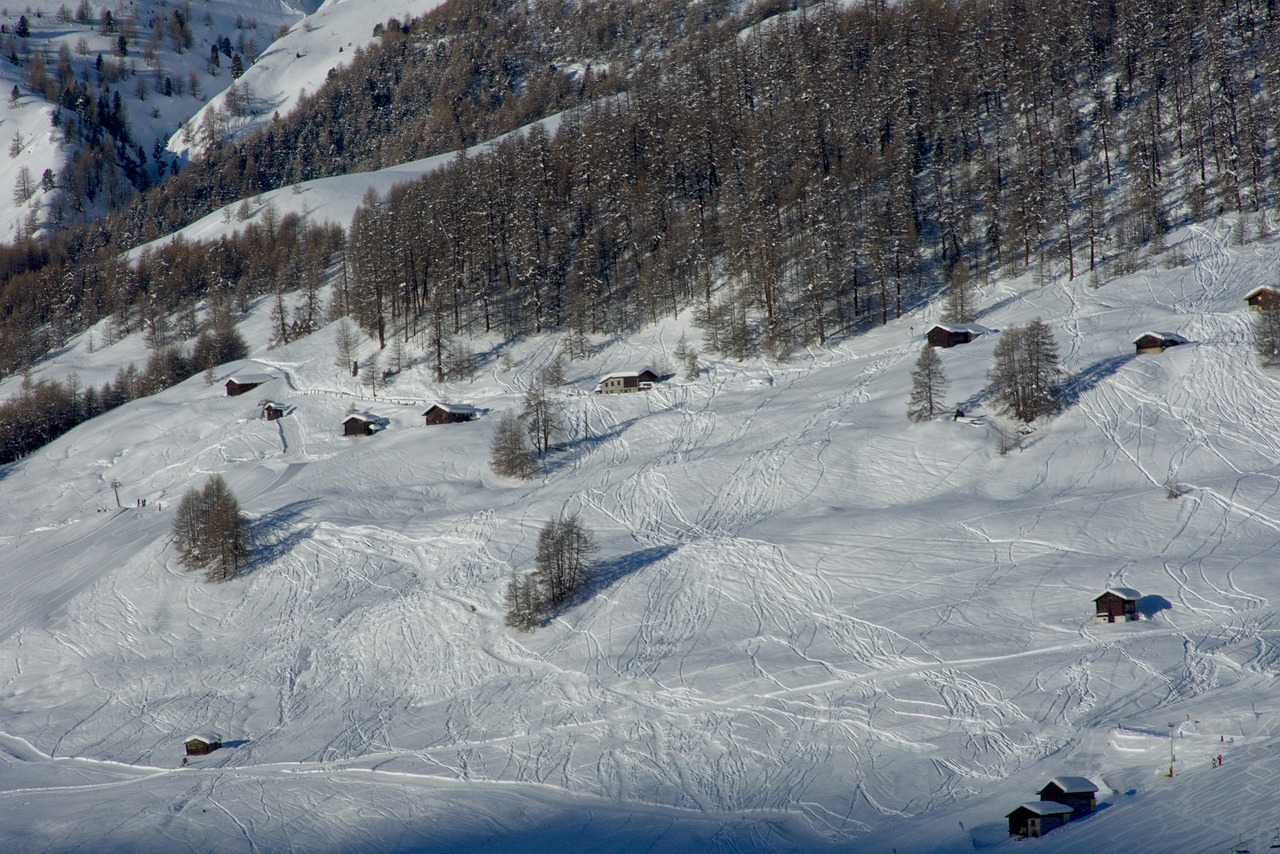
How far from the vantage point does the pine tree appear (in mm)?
57094

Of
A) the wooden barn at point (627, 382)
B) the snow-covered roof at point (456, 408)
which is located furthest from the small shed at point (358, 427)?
the wooden barn at point (627, 382)

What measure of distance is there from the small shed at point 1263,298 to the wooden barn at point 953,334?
15795mm

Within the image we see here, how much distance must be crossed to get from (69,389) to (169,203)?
88.2 m

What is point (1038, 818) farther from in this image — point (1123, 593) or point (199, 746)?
point (199, 746)

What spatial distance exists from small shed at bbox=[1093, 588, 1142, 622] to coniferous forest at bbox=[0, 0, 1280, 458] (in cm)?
3684

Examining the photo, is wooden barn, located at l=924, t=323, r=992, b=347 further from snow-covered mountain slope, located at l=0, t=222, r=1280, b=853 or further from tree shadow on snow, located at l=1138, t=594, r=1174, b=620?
tree shadow on snow, located at l=1138, t=594, r=1174, b=620

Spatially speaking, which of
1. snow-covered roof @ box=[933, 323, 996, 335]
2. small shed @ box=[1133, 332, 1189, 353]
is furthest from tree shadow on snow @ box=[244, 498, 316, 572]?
small shed @ box=[1133, 332, 1189, 353]

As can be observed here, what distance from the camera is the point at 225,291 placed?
113 meters

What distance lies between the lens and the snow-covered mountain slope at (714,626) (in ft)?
107

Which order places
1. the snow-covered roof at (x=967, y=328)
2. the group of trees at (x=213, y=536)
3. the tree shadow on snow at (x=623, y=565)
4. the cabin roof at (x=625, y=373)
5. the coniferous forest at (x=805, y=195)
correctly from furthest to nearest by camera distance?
the coniferous forest at (x=805, y=195) → the cabin roof at (x=625, y=373) → the snow-covered roof at (x=967, y=328) → the group of trees at (x=213, y=536) → the tree shadow on snow at (x=623, y=565)

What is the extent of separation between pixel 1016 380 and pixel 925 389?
510 centimetres

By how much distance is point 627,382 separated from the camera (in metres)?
71.1

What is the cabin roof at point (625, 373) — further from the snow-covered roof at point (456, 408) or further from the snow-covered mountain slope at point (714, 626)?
the snow-covered roof at point (456, 408)

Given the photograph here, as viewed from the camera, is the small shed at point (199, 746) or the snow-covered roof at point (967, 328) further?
the snow-covered roof at point (967, 328)
